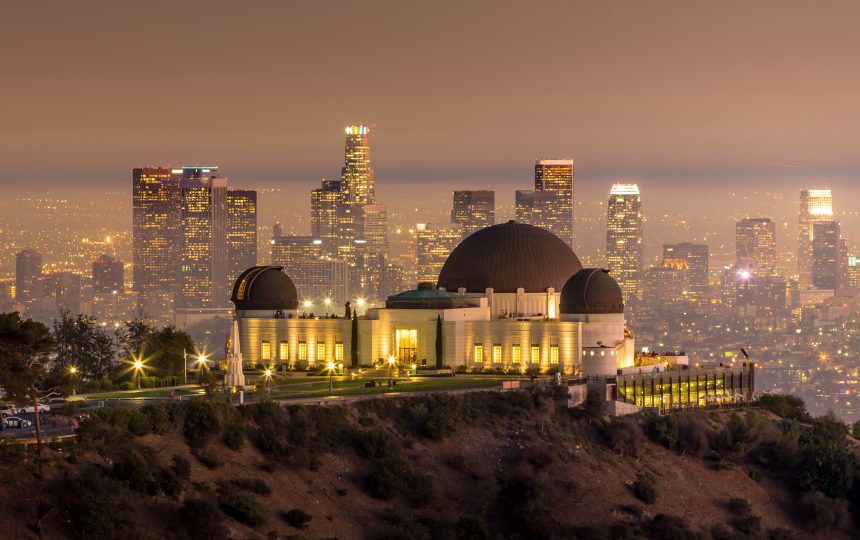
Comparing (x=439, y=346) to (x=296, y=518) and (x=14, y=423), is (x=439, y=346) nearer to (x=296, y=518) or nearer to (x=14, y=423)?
(x=296, y=518)

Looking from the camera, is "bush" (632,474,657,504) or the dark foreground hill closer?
the dark foreground hill

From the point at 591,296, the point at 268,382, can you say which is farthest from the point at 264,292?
the point at 591,296

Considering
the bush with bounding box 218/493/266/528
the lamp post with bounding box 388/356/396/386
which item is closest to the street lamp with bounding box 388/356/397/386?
the lamp post with bounding box 388/356/396/386

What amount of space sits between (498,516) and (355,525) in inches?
439

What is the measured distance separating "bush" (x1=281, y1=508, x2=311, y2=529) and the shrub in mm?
30925

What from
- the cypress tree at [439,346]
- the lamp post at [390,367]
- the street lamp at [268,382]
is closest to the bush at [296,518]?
the street lamp at [268,382]

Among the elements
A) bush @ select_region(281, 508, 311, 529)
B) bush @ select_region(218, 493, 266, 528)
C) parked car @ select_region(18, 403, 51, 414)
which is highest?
parked car @ select_region(18, 403, 51, 414)

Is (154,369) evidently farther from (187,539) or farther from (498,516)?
(187,539)

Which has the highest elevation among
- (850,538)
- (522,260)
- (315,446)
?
(522,260)

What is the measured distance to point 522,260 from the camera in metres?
146

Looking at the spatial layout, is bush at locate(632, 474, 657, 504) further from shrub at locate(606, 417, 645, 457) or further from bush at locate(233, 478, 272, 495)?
bush at locate(233, 478, 272, 495)

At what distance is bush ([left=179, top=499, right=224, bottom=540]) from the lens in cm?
8531

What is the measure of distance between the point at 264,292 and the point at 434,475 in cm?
4284


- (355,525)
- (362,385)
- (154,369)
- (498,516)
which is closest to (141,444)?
(355,525)
